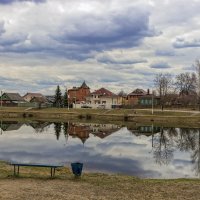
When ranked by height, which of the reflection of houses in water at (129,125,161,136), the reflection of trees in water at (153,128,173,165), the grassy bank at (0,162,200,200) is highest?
the grassy bank at (0,162,200,200)

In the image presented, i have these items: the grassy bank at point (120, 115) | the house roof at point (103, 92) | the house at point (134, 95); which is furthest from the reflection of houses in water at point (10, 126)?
the house at point (134, 95)

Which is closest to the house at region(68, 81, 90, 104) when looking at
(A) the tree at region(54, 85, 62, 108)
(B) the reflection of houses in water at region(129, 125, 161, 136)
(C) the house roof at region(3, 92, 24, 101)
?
(C) the house roof at region(3, 92, 24, 101)

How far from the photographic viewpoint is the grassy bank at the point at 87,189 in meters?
15.2

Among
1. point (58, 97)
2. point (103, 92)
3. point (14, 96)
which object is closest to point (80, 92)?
point (103, 92)

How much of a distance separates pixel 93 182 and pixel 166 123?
62.7 m

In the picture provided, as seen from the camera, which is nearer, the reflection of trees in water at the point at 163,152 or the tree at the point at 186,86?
the reflection of trees in water at the point at 163,152

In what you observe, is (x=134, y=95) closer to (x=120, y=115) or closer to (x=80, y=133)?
(x=120, y=115)

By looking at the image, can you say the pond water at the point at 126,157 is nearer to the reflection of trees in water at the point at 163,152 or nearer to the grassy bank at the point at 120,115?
the reflection of trees in water at the point at 163,152

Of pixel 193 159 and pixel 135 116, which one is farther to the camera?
pixel 135 116

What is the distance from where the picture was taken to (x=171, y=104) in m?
123

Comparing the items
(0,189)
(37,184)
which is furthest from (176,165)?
(0,189)

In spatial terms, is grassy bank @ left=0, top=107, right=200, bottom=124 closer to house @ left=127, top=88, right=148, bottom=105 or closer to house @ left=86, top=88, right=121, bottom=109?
house @ left=86, top=88, right=121, bottom=109

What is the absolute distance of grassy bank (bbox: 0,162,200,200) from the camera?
49.9 ft

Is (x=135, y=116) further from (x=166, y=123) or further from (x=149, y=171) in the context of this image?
(x=149, y=171)
